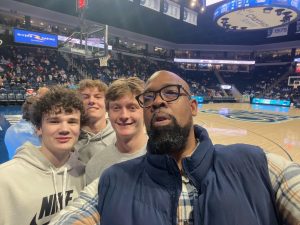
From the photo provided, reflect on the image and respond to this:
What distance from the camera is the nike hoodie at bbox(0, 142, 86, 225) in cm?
134

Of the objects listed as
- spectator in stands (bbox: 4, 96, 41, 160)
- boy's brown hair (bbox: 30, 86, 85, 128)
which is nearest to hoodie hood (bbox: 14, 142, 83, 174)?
boy's brown hair (bbox: 30, 86, 85, 128)

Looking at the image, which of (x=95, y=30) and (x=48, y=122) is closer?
(x=48, y=122)

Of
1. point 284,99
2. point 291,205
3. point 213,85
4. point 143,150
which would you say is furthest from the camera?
point 213,85

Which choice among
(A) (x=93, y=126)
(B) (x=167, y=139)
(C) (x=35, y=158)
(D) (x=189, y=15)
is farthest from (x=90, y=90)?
(D) (x=189, y=15)

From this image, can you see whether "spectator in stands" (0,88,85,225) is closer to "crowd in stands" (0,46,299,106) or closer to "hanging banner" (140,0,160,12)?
"crowd in stands" (0,46,299,106)

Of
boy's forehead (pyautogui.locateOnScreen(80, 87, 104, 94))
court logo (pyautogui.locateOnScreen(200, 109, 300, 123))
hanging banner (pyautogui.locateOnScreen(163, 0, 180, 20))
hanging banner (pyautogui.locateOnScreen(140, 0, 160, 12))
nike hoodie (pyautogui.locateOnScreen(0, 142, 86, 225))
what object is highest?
hanging banner (pyautogui.locateOnScreen(163, 0, 180, 20))

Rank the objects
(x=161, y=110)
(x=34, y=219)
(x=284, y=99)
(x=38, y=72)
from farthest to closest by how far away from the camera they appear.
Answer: (x=284, y=99), (x=38, y=72), (x=34, y=219), (x=161, y=110)

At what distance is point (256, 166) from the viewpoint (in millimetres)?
1127

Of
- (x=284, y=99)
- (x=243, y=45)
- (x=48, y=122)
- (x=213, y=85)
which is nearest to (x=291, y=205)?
(x=48, y=122)

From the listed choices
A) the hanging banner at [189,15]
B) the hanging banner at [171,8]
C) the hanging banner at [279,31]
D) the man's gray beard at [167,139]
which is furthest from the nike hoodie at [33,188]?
the hanging banner at [279,31]

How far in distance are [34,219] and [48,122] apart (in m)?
0.61

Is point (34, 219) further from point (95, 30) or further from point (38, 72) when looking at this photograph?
point (38, 72)

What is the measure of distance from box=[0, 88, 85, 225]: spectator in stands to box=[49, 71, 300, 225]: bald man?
17.6 inches

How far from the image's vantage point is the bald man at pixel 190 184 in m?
1.04
